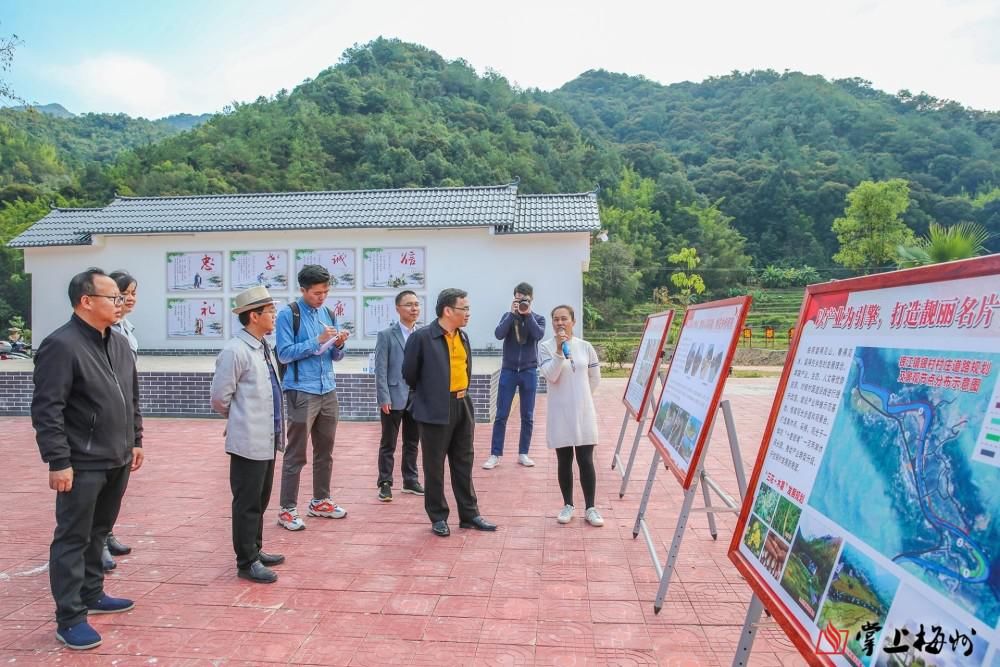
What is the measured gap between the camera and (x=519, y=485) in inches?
209

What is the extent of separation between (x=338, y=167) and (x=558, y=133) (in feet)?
75.1

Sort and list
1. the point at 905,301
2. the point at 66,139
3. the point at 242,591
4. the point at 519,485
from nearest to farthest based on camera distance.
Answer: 1. the point at 905,301
2. the point at 242,591
3. the point at 519,485
4. the point at 66,139

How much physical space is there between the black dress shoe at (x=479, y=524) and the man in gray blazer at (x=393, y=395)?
0.90 metres

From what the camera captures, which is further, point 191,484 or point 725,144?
point 725,144

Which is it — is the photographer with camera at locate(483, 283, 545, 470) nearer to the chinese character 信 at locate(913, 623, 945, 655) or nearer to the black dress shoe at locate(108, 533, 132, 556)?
the black dress shoe at locate(108, 533, 132, 556)

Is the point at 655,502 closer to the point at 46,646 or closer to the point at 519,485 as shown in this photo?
the point at 519,485

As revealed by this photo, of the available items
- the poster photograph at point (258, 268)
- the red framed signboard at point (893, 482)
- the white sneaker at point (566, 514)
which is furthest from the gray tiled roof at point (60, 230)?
the red framed signboard at point (893, 482)

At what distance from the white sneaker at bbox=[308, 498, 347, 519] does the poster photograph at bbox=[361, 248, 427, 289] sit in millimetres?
8139

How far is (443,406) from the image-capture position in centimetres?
403

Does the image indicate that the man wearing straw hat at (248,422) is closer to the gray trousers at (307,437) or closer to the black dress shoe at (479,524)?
the gray trousers at (307,437)

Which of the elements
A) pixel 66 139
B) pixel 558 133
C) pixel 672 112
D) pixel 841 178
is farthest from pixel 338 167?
pixel 672 112

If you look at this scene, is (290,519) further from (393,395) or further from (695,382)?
(695,382)

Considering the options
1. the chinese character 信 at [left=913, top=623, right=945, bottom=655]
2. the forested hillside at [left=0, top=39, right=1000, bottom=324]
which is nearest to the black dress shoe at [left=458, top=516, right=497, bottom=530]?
the chinese character 信 at [left=913, top=623, right=945, bottom=655]

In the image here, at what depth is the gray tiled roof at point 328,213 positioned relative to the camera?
1227cm
